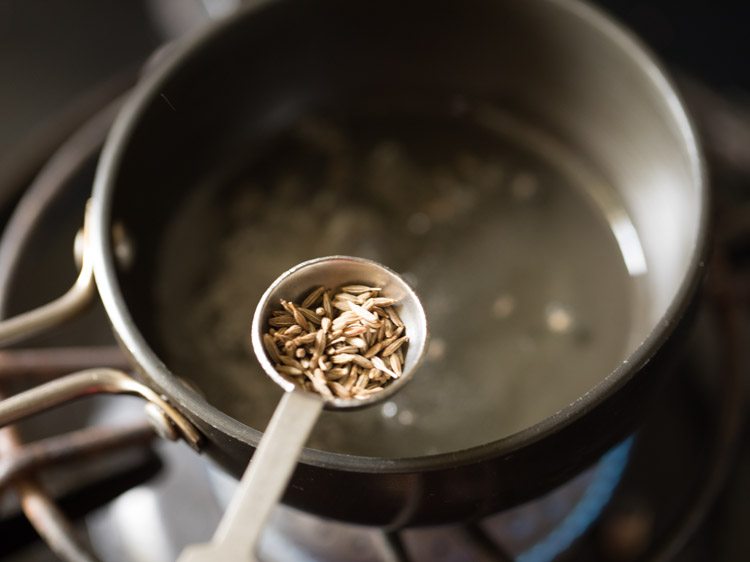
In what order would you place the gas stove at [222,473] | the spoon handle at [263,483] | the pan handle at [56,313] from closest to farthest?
the spoon handle at [263,483]
the pan handle at [56,313]
the gas stove at [222,473]

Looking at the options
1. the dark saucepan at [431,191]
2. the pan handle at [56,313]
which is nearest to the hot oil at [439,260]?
the dark saucepan at [431,191]

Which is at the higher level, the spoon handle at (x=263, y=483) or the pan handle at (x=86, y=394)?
the pan handle at (x=86, y=394)

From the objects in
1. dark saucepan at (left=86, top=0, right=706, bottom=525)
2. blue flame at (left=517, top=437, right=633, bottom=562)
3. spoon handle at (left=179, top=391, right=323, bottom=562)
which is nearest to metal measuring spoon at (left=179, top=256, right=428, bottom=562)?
spoon handle at (left=179, top=391, right=323, bottom=562)

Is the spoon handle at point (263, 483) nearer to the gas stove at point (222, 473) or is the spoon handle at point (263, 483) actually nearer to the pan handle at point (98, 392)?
the pan handle at point (98, 392)

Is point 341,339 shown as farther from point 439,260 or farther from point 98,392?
point 439,260

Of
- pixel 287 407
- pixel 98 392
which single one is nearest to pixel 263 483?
pixel 287 407

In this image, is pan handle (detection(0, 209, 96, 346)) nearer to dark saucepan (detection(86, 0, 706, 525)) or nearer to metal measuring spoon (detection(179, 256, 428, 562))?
dark saucepan (detection(86, 0, 706, 525))

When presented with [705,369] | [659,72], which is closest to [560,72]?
[659,72]
